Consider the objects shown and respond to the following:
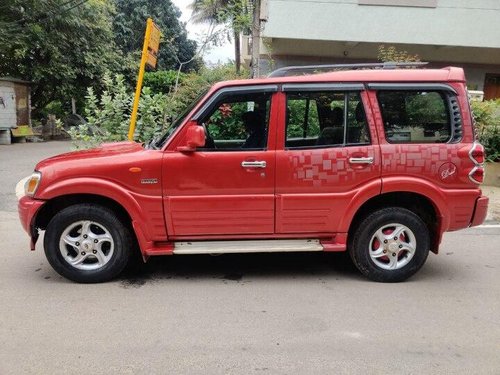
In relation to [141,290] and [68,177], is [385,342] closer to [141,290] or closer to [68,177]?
[141,290]

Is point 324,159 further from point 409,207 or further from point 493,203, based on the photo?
point 493,203

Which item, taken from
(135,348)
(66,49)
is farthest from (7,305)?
(66,49)

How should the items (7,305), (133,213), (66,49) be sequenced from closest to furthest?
(7,305), (133,213), (66,49)

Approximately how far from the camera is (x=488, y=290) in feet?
14.4

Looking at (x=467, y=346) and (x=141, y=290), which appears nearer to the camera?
(x=467, y=346)

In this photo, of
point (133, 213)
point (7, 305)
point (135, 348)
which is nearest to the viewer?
point (135, 348)

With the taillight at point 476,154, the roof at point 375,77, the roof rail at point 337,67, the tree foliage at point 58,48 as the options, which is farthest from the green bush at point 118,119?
the tree foliage at point 58,48

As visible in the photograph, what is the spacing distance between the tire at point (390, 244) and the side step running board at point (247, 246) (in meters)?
0.43

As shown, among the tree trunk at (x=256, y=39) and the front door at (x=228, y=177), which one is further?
the tree trunk at (x=256, y=39)

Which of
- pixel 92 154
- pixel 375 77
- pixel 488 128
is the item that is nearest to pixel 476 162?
pixel 375 77

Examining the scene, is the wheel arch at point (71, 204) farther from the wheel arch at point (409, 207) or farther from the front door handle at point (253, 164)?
the wheel arch at point (409, 207)

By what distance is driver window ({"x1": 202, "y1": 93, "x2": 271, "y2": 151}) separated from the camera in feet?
14.1

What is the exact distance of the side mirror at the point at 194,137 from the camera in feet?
13.3

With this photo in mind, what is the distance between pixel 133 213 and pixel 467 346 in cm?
296
